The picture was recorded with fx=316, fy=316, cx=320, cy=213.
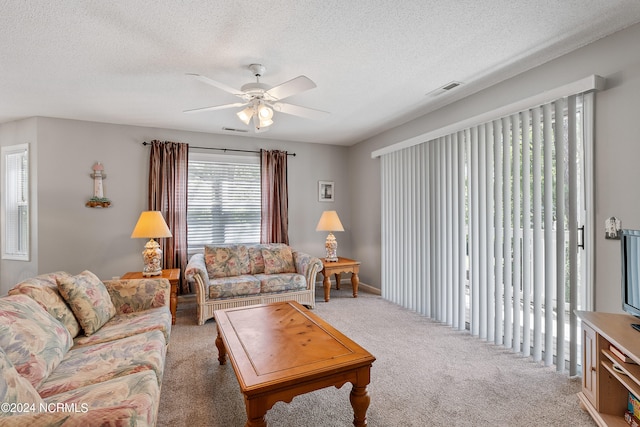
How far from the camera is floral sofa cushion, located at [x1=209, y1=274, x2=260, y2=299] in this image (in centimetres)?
385

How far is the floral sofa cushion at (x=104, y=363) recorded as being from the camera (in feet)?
5.32

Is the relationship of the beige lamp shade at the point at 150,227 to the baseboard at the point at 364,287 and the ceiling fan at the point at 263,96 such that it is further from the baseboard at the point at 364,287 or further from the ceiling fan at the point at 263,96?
the baseboard at the point at 364,287

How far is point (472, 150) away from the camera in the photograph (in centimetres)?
327

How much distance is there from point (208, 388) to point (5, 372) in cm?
141

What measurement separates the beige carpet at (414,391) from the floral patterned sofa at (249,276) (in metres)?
0.63

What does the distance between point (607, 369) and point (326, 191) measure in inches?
172

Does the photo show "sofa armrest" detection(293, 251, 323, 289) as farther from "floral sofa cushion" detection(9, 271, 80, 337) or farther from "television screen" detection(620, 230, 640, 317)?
"television screen" detection(620, 230, 640, 317)

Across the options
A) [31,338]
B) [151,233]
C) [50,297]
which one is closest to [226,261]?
[151,233]

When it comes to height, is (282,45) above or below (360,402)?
above

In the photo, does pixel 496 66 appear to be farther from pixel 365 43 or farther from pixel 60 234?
pixel 60 234

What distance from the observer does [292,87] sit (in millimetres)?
2326

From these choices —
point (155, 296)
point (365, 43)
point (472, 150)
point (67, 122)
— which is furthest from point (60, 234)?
point (472, 150)

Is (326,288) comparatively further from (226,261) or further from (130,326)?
(130,326)

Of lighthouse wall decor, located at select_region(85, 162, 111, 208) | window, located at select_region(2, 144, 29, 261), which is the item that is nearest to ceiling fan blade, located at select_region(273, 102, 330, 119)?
lighthouse wall decor, located at select_region(85, 162, 111, 208)
